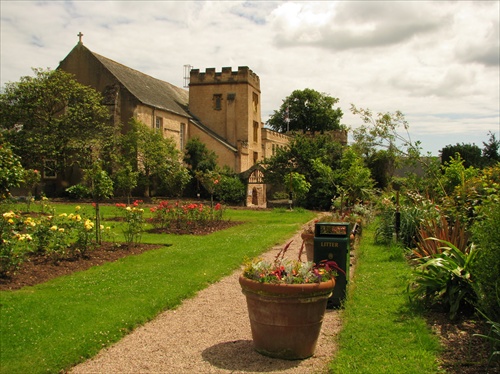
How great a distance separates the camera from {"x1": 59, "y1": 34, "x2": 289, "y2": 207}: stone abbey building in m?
36.8

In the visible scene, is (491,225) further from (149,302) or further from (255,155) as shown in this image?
(255,155)

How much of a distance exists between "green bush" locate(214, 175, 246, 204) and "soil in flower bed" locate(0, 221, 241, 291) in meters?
18.8

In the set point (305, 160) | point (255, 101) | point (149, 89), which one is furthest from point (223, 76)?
point (305, 160)

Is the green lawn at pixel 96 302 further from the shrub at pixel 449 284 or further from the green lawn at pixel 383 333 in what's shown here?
the shrub at pixel 449 284

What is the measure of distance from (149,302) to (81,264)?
366 centimetres

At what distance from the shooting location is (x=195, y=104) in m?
46.6

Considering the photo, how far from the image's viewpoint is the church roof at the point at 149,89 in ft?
124

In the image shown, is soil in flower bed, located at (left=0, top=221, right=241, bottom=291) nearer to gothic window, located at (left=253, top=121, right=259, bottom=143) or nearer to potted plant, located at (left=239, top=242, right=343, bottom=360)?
potted plant, located at (left=239, top=242, right=343, bottom=360)

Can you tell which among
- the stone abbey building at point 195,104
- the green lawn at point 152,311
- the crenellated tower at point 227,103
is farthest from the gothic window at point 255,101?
the green lawn at point 152,311

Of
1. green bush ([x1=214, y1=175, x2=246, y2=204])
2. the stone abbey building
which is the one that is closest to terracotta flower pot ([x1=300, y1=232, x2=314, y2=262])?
green bush ([x1=214, y1=175, x2=246, y2=204])

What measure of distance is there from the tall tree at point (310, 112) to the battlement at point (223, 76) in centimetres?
2123

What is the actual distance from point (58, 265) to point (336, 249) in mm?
5968

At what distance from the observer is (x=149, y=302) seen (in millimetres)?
7508

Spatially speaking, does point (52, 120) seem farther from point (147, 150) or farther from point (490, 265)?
point (490, 265)
